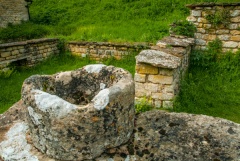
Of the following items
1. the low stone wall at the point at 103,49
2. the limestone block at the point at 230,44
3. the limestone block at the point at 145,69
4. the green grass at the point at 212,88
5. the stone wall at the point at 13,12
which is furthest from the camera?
the stone wall at the point at 13,12

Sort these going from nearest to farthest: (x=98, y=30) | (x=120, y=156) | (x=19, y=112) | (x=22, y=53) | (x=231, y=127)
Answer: (x=120, y=156), (x=231, y=127), (x=19, y=112), (x=22, y=53), (x=98, y=30)

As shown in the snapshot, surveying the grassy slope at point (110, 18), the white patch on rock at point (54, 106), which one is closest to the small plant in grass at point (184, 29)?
the grassy slope at point (110, 18)

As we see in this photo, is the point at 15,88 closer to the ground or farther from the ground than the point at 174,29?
closer to the ground

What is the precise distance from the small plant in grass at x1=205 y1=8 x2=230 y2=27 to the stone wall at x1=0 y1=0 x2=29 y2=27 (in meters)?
13.4

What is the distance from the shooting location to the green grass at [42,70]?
6.12 meters

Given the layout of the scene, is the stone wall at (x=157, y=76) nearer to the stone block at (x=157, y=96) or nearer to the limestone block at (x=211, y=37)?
the stone block at (x=157, y=96)

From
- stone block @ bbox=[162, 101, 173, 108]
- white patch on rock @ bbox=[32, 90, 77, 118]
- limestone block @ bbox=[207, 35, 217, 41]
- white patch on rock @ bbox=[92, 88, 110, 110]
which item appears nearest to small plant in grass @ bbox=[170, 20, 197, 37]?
limestone block @ bbox=[207, 35, 217, 41]

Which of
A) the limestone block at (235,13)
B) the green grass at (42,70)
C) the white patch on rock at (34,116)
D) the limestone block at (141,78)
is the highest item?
the limestone block at (235,13)

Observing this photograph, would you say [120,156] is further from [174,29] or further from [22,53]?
[22,53]

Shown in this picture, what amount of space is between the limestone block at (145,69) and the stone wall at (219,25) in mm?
3044

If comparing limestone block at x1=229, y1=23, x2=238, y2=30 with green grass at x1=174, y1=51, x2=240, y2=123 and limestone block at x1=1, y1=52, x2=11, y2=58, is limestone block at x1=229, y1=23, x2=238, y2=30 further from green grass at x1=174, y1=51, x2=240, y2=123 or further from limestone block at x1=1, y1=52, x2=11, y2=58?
limestone block at x1=1, y1=52, x2=11, y2=58

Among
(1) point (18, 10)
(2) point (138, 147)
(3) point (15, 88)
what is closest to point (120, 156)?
(2) point (138, 147)

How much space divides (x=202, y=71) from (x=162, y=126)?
4179 millimetres

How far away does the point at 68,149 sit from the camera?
5.42 ft
